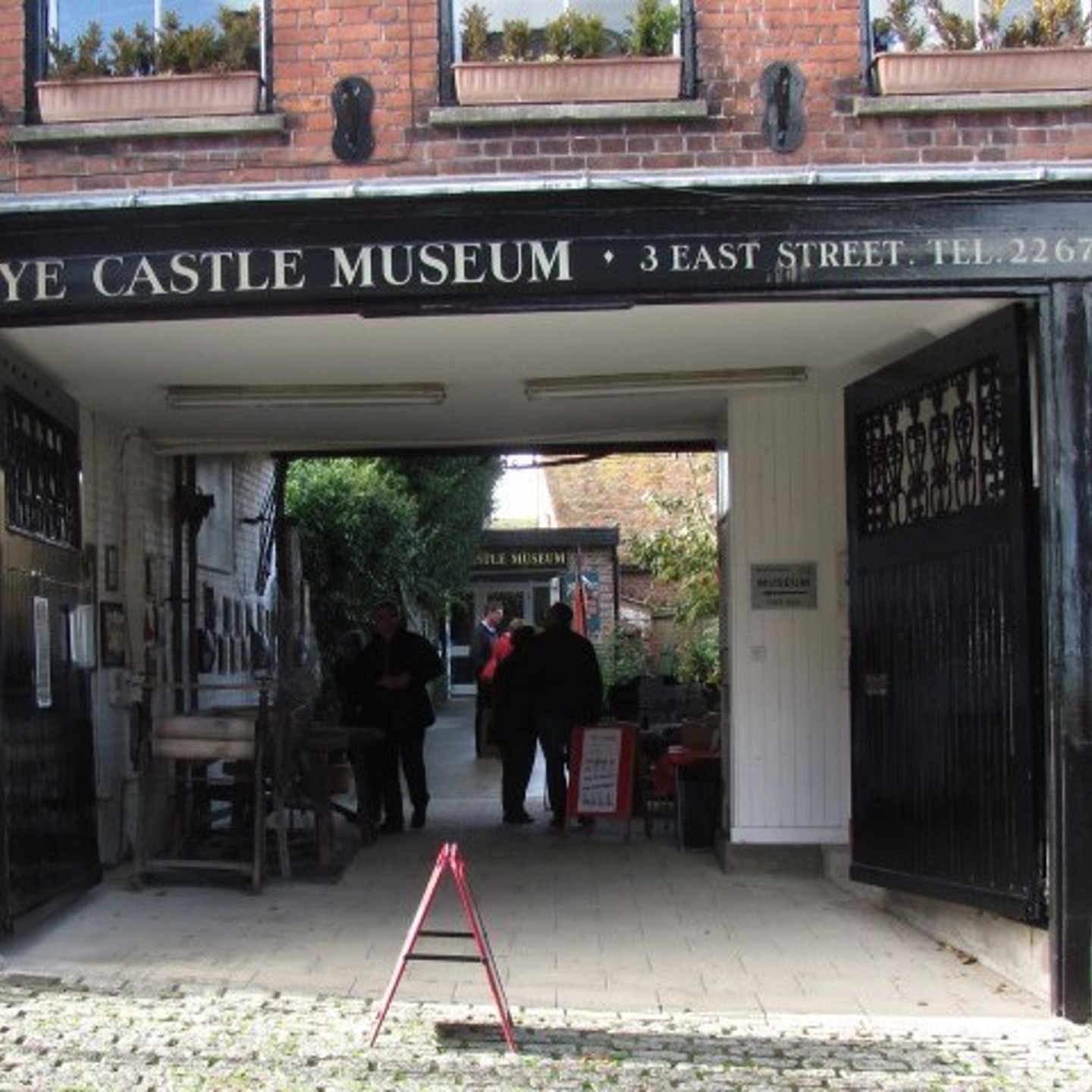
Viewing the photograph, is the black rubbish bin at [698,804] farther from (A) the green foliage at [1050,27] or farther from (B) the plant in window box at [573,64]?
(A) the green foliage at [1050,27]

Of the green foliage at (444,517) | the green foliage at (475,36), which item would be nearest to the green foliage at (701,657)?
the green foliage at (444,517)

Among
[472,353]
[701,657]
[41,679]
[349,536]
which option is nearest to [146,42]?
[472,353]

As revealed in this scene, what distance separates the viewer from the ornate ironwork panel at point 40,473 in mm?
7137

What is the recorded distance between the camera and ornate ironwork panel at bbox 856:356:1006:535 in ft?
21.9

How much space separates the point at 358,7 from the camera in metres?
6.84

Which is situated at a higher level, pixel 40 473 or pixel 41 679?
pixel 40 473

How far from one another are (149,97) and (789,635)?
15.7 ft

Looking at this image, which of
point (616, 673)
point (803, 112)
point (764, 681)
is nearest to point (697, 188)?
point (803, 112)

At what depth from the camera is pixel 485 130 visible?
6730 millimetres

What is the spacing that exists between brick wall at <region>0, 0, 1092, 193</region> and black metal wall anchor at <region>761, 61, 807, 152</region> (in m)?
0.04

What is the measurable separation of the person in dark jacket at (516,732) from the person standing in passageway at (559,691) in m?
0.17

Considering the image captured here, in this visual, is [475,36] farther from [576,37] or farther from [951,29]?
[951,29]

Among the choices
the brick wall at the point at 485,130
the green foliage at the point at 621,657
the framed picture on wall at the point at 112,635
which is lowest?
the green foliage at the point at 621,657

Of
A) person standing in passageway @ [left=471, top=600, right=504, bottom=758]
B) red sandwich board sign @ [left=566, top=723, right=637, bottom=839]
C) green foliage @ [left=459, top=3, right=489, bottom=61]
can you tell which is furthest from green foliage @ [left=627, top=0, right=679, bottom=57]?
person standing in passageway @ [left=471, top=600, right=504, bottom=758]
